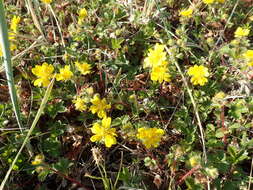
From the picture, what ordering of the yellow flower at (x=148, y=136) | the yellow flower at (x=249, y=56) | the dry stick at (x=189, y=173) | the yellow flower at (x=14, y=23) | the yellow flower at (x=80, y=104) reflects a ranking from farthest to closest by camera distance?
the yellow flower at (x=14, y=23)
the yellow flower at (x=249, y=56)
the yellow flower at (x=80, y=104)
the yellow flower at (x=148, y=136)
the dry stick at (x=189, y=173)

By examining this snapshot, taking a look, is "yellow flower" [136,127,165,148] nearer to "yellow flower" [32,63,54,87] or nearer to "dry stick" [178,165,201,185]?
"dry stick" [178,165,201,185]

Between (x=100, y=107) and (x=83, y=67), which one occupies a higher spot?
(x=83, y=67)

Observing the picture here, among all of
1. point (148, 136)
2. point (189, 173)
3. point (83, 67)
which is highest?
point (83, 67)

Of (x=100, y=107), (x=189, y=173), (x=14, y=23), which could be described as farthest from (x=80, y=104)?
(x=14, y=23)

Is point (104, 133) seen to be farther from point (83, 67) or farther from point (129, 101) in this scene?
point (83, 67)

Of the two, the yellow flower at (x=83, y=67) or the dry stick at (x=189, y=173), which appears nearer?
the dry stick at (x=189, y=173)

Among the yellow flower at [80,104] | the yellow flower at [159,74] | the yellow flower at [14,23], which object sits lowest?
the yellow flower at [80,104]

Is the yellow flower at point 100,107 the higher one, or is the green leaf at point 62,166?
the yellow flower at point 100,107

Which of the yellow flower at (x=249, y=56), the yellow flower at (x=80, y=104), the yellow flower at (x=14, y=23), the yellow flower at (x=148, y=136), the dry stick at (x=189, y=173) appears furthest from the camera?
the yellow flower at (x=14, y=23)

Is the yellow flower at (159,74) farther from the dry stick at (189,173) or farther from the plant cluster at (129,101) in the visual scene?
the dry stick at (189,173)

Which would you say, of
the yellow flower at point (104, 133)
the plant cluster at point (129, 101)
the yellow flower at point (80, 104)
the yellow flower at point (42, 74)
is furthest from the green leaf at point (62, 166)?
the yellow flower at point (42, 74)

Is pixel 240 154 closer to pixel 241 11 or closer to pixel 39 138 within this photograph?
pixel 39 138
